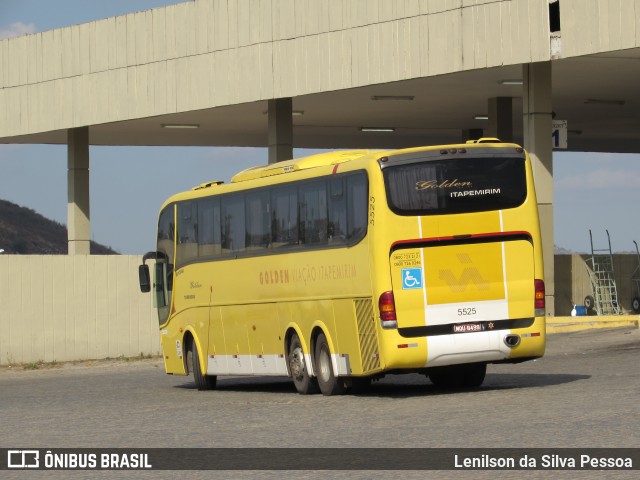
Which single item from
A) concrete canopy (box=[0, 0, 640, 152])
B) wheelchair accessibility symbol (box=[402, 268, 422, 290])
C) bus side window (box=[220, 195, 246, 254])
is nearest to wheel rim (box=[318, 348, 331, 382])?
wheelchair accessibility symbol (box=[402, 268, 422, 290])

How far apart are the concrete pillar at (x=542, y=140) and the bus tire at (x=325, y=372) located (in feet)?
46.4

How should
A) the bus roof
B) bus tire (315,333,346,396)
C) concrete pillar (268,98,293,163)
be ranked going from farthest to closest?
concrete pillar (268,98,293,163) < the bus roof < bus tire (315,333,346,396)

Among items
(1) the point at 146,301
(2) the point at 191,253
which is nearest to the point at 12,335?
(1) the point at 146,301

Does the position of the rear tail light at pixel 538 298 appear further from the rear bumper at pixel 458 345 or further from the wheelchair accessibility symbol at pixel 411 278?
the wheelchair accessibility symbol at pixel 411 278

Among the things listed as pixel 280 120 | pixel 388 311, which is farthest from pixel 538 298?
pixel 280 120

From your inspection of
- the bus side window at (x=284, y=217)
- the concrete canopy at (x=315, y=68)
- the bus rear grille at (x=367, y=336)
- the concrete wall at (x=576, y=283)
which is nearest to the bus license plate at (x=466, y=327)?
the bus rear grille at (x=367, y=336)

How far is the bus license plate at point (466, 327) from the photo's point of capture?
2008cm

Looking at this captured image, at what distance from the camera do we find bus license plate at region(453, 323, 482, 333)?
20078 millimetres

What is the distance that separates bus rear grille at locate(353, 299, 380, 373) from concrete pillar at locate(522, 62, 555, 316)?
Answer: 49.6 feet

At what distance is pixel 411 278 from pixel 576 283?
71.2 feet

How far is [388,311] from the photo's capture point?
19.9 meters

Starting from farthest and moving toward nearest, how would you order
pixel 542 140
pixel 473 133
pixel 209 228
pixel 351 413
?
pixel 473 133 < pixel 542 140 < pixel 209 228 < pixel 351 413

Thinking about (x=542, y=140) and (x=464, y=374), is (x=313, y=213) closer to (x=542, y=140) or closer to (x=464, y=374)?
(x=464, y=374)

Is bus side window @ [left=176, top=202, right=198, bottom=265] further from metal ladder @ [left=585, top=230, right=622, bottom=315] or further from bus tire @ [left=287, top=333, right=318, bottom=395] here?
metal ladder @ [left=585, top=230, right=622, bottom=315]
